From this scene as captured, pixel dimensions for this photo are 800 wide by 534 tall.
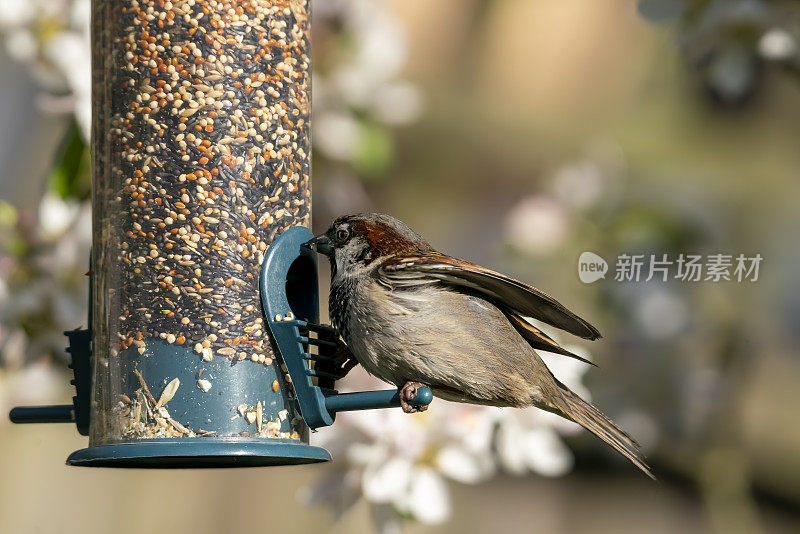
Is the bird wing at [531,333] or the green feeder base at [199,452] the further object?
the bird wing at [531,333]

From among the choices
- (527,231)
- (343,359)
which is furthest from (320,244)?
(527,231)

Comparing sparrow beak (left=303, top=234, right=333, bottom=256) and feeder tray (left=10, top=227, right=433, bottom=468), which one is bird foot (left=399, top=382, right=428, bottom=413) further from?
sparrow beak (left=303, top=234, right=333, bottom=256)

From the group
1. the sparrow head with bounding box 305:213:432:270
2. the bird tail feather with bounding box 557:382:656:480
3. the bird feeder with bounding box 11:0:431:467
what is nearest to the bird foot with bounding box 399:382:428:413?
the bird feeder with bounding box 11:0:431:467

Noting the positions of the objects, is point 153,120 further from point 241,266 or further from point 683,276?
point 683,276

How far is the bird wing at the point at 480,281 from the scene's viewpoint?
11.5 feet

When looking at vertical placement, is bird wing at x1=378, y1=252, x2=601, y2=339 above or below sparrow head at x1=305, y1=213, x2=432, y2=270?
below

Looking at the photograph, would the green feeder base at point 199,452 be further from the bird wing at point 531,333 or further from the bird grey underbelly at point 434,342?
the bird wing at point 531,333

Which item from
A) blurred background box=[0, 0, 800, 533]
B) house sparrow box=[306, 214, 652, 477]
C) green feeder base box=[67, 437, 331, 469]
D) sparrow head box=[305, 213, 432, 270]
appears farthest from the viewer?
blurred background box=[0, 0, 800, 533]

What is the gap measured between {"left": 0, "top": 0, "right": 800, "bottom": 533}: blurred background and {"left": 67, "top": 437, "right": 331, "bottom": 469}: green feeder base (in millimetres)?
460

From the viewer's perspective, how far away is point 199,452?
343cm

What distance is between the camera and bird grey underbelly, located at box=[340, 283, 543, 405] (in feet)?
11.8

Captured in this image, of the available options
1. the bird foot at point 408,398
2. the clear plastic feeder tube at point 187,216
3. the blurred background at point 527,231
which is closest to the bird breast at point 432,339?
the bird foot at point 408,398

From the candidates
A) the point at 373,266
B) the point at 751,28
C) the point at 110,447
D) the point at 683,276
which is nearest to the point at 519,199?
the point at 683,276

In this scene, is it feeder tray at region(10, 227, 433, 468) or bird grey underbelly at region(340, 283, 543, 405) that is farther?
bird grey underbelly at region(340, 283, 543, 405)
